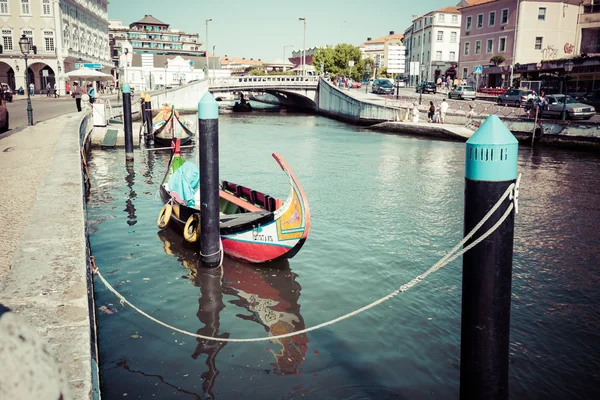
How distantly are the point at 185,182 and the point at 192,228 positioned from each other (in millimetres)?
1939

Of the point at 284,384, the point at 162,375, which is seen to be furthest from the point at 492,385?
the point at 162,375

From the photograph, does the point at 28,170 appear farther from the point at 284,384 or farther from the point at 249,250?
the point at 284,384

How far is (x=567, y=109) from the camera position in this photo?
94.7 feet

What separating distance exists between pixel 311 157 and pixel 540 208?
11.9 m

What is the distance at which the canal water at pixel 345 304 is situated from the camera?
5.99 meters

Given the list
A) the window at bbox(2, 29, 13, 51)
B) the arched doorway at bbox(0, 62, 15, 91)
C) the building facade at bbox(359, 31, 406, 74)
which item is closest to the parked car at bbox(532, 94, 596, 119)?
the building facade at bbox(359, 31, 406, 74)

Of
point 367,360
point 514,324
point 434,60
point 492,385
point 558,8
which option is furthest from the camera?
point 434,60

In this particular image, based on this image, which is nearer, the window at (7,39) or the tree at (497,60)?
the tree at (497,60)

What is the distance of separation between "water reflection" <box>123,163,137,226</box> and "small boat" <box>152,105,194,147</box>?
17.7 feet

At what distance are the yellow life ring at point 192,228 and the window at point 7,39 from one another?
182 ft

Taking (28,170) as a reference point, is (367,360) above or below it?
below

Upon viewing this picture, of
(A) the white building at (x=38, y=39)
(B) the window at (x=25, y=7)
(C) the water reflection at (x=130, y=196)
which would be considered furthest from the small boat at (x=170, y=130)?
(B) the window at (x=25, y=7)

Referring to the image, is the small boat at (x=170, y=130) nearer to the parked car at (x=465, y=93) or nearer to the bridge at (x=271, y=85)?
the parked car at (x=465, y=93)

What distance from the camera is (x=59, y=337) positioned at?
3838mm
